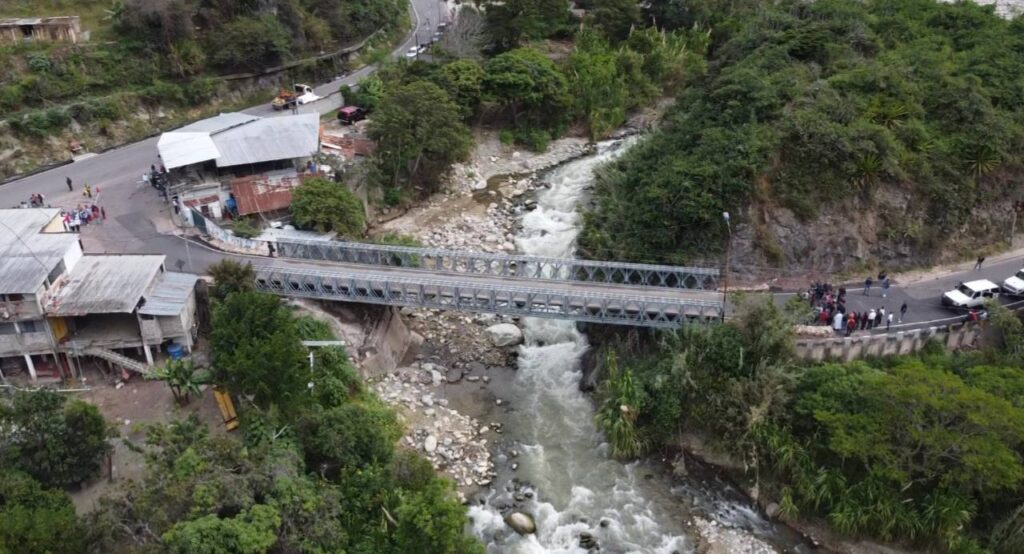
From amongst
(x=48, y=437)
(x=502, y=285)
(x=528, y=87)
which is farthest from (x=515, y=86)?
(x=48, y=437)

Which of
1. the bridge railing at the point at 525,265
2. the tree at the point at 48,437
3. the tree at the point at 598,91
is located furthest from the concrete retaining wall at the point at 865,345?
Answer: the tree at the point at 598,91

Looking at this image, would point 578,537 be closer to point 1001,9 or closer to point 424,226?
point 424,226

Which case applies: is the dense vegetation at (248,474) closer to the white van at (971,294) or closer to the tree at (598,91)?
the white van at (971,294)

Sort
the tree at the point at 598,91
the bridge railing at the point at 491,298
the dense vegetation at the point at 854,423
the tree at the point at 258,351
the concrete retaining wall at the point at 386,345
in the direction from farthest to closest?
1. the tree at the point at 598,91
2. the concrete retaining wall at the point at 386,345
3. the bridge railing at the point at 491,298
4. the tree at the point at 258,351
5. the dense vegetation at the point at 854,423

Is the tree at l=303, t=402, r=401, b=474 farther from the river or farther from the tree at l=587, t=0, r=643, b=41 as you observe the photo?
the tree at l=587, t=0, r=643, b=41

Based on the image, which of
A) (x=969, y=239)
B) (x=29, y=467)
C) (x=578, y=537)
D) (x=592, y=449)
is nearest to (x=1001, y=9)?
(x=969, y=239)
